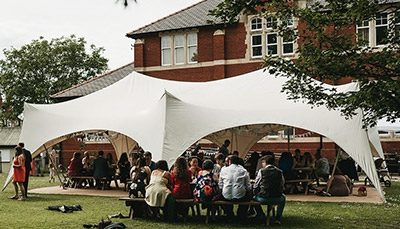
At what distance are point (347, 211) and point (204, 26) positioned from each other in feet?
74.3

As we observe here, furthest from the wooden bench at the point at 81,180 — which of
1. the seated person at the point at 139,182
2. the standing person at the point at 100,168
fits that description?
the seated person at the point at 139,182

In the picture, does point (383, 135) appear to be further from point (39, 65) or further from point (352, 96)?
point (39, 65)

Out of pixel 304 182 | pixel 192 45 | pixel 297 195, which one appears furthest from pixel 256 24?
pixel 297 195

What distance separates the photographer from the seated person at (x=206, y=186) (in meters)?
11.6

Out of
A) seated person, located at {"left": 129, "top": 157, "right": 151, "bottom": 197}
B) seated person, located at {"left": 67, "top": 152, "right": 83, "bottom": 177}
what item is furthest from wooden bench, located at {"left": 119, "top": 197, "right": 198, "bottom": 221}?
seated person, located at {"left": 67, "top": 152, "right": 83, "bottom": 177}

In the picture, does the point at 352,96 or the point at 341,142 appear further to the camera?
the point at 341,142

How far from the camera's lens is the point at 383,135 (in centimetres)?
3216

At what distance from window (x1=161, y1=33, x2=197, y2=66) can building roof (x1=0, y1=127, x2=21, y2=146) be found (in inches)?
485

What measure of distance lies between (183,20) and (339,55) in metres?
26.3

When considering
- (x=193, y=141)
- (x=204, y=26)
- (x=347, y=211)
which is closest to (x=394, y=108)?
(x=347, y=211)

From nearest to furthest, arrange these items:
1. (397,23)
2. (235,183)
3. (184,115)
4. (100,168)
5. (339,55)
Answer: (339,55) → (397,23) → (235,183) → (184,115) → (100,168)

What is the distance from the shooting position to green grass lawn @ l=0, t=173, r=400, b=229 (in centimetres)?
1165

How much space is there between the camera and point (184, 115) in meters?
16.9

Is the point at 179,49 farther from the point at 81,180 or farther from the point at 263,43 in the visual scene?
the point at 81,180
